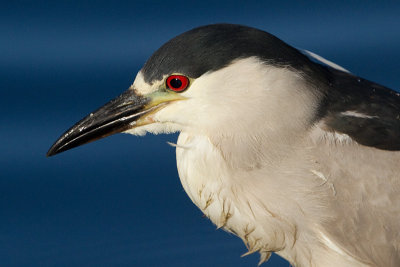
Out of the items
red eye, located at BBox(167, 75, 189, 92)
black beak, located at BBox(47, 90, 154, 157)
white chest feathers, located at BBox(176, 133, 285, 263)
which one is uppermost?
red eye, located at BBox(167, 75, 189, 92)

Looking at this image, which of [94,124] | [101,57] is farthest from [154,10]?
[94,124]

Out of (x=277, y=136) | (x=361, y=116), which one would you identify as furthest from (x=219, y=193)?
(x=361, y=116)

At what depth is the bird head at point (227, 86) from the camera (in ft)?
6.93

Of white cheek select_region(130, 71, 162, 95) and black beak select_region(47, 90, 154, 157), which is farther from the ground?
white cheek select_region(130, 71, 162, 95)

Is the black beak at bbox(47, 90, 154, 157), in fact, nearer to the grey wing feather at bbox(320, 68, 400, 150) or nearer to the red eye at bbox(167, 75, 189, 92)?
the red eye at bbox(167, 75, 189, 92)

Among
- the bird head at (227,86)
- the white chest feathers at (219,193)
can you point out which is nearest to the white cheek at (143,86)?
the bird head at (227,86)

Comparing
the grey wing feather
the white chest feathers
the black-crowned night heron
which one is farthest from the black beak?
the grey wing feather

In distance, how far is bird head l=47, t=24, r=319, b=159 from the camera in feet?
6.93

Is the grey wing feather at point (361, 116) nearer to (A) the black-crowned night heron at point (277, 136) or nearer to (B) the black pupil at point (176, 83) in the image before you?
(A) the black-crowned night heron at point (277, 136)

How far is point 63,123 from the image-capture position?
3410mm

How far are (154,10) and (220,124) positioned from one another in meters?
1.59

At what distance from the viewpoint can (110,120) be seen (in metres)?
2.29

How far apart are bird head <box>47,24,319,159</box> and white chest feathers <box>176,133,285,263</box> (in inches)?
2.5

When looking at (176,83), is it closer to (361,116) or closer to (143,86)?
(143,86)
